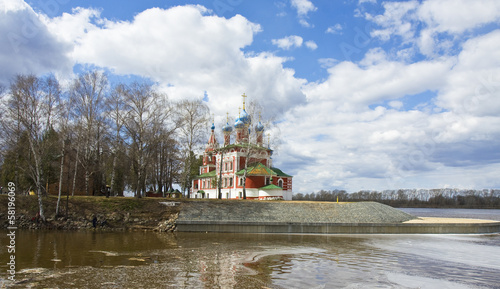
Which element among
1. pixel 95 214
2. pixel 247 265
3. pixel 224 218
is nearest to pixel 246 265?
pixel 247 265

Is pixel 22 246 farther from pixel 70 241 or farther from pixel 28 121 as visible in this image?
pixel 28 121

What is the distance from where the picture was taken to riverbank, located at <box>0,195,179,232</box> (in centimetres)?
3002

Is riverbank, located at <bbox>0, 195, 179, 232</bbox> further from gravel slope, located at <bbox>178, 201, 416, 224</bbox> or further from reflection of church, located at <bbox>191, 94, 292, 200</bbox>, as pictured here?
reflection of church, located at <bbox>191, 94, 292, 200</bbox>

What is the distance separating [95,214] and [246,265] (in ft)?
69.8

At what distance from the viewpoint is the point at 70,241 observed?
21844 mm

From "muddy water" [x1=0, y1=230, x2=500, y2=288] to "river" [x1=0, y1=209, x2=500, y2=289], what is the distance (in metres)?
0.03

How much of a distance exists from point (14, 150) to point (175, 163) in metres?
25.9

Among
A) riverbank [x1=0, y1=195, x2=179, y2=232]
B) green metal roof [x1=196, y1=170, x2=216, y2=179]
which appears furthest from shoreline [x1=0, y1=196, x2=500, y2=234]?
green metal roof [x1=196, y1=170, x2=216, y2=179]

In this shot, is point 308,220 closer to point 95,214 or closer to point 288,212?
point 288,212

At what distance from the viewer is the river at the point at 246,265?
1195 centimetres

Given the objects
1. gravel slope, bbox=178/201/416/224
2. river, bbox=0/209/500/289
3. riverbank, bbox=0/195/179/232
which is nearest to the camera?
river, bbox=0/209/500/289

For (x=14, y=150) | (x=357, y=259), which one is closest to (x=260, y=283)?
(x=357, y=259)

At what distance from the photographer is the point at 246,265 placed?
15078 millimetres

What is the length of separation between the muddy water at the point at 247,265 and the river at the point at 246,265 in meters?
0.03
